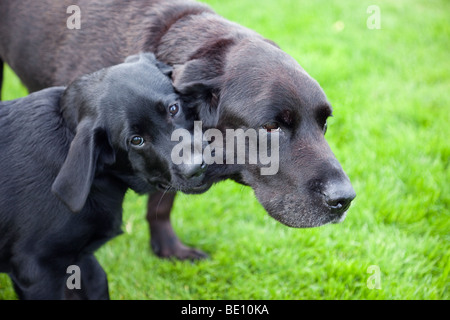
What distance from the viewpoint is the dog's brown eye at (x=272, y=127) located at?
8.05 ft

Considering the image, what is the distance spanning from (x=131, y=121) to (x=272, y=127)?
2.47 feet

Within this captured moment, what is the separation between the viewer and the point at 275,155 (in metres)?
2.51

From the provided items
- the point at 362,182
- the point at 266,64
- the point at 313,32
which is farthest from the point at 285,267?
the point at 313,32

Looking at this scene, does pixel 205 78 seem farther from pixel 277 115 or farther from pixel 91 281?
pixel 91 281

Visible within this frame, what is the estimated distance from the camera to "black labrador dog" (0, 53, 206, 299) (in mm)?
2506

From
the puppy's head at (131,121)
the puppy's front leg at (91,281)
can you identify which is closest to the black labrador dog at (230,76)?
the puppy's head at (131,121)

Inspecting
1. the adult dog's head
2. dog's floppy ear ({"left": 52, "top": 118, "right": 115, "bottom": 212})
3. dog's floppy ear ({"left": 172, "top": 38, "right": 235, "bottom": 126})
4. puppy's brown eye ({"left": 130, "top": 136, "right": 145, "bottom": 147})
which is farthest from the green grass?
dog's floppy ear ({"left": 52, "top": 118, "right": 115, "bottom": 212})

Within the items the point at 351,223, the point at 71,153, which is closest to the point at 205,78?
the point at 71,153

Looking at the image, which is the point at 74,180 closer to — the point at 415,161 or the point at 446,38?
the point at 415,161

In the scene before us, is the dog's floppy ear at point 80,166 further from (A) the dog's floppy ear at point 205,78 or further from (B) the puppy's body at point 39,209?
(A) the dog's floppy ear at point 205,78

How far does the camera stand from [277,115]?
2.43 metres
